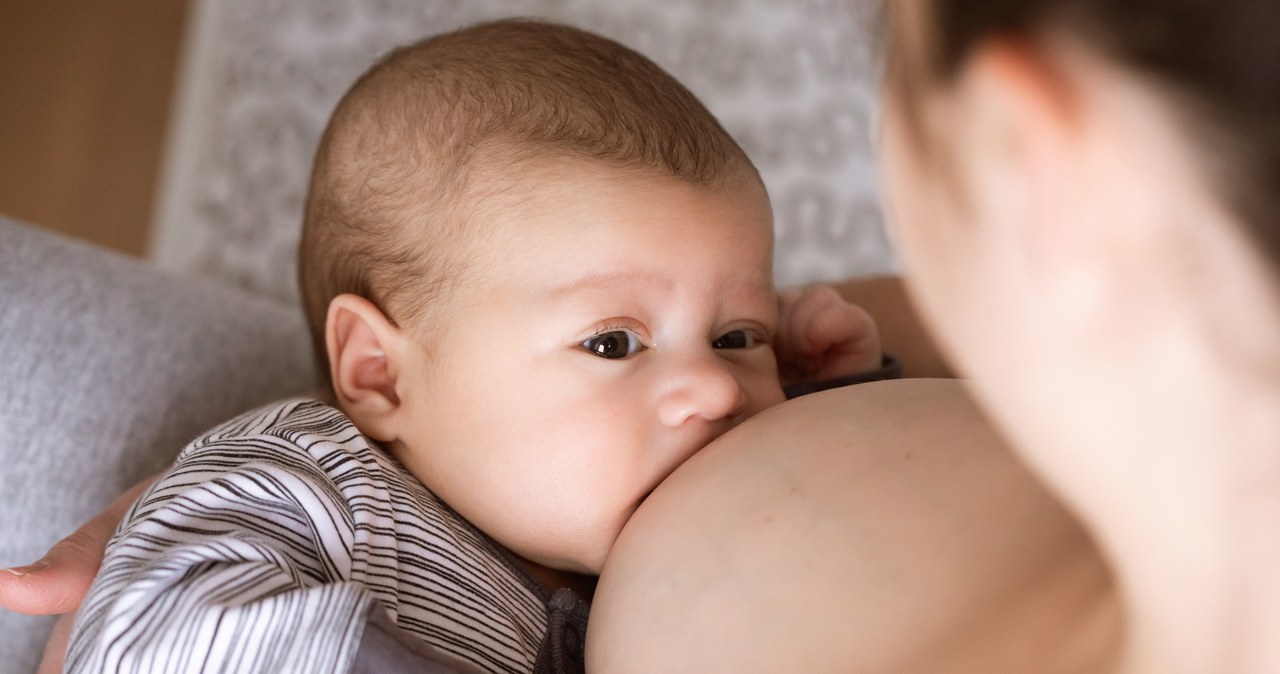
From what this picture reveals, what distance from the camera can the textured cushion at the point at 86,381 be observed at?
998mm

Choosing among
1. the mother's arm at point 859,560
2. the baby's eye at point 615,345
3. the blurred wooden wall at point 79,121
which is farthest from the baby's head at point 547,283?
the blurred wooden wall at point 79,121

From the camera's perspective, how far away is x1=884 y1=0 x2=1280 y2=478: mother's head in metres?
0.33

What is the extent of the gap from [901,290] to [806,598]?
2.43 ft

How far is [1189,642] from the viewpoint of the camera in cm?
45

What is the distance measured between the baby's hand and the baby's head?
0.58ft

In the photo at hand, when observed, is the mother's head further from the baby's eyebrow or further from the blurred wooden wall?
the blurred wooden wall

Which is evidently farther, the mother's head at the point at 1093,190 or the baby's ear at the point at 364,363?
the baby's ear at the point at 364,363

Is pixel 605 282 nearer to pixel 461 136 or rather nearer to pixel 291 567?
pixel 461 136

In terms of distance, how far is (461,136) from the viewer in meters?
0.95

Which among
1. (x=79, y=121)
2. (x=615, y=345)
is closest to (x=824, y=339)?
(x=615, y=345)

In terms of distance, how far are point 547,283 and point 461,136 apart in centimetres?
17

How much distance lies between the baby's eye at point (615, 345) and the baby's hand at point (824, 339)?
300 millimetres

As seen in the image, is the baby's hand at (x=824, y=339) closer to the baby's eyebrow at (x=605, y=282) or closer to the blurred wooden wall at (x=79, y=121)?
the baby's eyebrow at (x=605, y=282)

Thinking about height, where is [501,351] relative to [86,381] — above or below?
above
